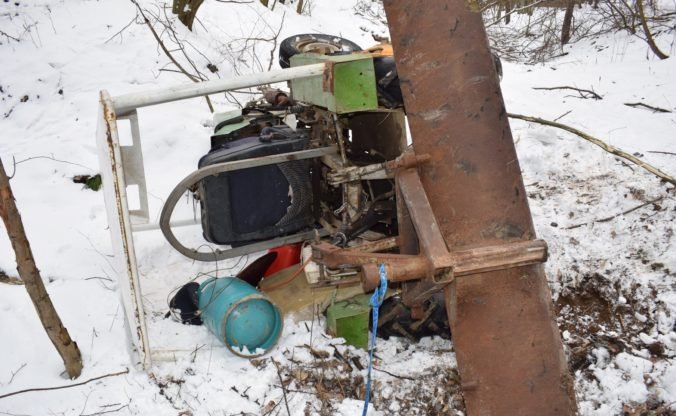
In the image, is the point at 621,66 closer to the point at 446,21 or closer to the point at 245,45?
the point at 245,45

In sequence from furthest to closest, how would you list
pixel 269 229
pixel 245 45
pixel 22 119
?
pixel 245 45 < pixel 22 119 < pixel 269 229

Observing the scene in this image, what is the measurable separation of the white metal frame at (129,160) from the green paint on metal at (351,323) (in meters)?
1.10

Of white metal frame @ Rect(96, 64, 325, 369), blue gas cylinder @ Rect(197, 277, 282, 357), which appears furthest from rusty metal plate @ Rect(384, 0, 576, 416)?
blue gas cylinder @ Rect(197, 277, 282, 357)

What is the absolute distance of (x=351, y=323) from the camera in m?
3.30

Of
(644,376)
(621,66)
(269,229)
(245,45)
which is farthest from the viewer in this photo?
(245,45)

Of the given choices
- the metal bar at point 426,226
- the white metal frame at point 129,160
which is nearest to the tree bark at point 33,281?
the white metal frame at point 129,160

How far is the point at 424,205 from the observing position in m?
1.90

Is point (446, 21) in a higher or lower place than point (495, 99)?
higher

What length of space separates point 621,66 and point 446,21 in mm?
6286

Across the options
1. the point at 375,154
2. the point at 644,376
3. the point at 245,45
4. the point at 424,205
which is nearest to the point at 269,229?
the point at 375,154

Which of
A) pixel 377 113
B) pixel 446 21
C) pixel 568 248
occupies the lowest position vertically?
pixel 568 248

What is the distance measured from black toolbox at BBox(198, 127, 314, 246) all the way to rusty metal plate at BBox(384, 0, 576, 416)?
1.72m

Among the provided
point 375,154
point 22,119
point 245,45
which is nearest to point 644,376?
point 375,154

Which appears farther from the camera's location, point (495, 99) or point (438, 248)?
point (495, 99)
